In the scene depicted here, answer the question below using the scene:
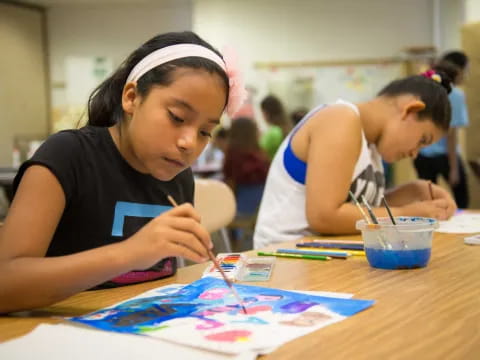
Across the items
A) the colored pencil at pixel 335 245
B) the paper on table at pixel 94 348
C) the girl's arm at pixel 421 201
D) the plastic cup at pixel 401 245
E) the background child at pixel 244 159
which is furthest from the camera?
the background child at pixel 244 159

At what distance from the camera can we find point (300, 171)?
67.2 inches

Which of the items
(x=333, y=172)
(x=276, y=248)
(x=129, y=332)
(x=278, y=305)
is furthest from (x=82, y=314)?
(x=333, y=172)

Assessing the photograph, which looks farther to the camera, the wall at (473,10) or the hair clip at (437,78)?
the wall at (473,10)

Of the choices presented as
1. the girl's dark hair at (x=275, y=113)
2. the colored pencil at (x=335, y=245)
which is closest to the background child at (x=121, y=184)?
the colored pencil at (x=335, y=245)

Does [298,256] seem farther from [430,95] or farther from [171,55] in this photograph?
[430,95]

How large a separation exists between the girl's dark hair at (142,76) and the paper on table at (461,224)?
80cm

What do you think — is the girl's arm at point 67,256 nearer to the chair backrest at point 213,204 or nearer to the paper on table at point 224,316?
the paper on table at point 224,316

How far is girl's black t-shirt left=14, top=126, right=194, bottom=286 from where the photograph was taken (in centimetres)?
100

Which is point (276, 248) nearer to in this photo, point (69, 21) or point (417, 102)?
point (417, 102)

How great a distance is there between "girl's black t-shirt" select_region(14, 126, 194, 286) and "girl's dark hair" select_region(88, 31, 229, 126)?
81mm

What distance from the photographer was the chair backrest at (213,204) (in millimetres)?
1595

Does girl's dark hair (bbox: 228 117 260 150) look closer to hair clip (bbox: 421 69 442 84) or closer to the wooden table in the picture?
hair clip (bbox: 421 69 442 84)

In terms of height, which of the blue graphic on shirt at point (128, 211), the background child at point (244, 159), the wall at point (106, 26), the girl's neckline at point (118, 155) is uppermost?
the wall at point (106, 26)

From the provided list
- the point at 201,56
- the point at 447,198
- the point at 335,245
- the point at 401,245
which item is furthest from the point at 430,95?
the point at 201,56
